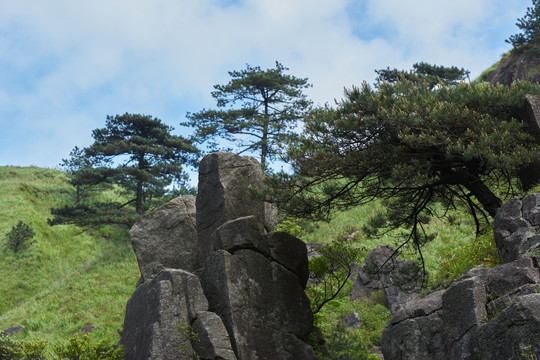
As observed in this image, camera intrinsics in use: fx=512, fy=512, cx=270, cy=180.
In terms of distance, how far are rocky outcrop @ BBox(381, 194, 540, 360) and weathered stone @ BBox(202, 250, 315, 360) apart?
2.59 metres

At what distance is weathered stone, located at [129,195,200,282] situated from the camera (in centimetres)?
1620

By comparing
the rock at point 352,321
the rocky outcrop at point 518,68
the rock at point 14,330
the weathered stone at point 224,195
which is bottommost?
the rock at point 352,321

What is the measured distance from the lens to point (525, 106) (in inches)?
571

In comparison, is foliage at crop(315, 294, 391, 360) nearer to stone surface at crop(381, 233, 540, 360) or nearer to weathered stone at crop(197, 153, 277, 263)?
weathered stone at crop(197, 153, 277, 263)

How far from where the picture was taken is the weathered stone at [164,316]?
1197 cm

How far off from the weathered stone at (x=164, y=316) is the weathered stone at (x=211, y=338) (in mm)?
230

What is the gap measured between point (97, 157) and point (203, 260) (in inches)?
1080

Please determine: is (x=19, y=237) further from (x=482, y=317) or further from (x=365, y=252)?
(x=482, y=317)

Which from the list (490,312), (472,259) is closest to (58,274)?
(472,259)

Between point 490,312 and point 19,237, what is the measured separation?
37.5 m

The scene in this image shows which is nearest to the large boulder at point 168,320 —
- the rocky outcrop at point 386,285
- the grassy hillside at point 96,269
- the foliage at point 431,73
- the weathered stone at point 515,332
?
the grassy hillside at point 96,269

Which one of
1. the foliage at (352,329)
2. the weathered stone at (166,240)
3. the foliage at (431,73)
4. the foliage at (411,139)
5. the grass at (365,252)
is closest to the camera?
the foliage at (411,139)

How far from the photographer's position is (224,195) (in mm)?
15039

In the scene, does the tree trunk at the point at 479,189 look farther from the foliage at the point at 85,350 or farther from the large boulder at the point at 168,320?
the foliage at the point at 85,350
